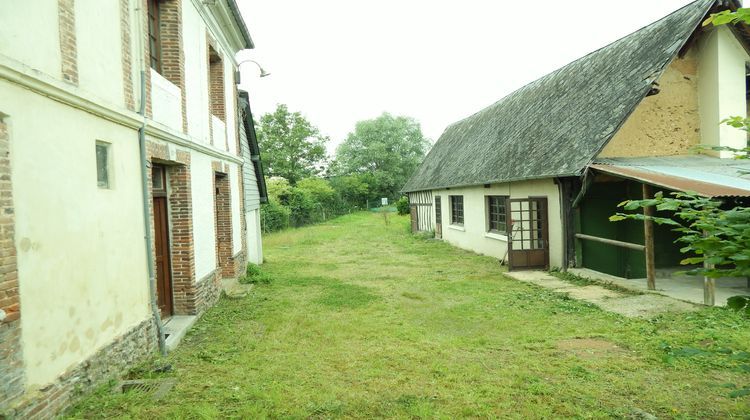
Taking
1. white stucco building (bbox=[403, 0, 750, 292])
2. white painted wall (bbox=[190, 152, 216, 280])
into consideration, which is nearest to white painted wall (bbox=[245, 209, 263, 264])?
white painted wall (bbox=[190, 152, 216, 280])

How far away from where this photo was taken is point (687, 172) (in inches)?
332

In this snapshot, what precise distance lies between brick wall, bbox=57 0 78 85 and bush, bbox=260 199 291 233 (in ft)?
70.9

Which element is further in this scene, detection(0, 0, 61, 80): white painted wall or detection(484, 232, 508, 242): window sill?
detection(484, 232, 508, 242): window sill

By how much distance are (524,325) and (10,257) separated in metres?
6.20

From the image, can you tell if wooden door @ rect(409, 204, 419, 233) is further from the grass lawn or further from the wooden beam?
the grass lawn

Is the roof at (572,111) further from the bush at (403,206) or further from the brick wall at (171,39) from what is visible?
the bush at (403,206)

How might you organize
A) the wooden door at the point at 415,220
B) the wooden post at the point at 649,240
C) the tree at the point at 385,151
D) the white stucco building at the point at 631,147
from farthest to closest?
the tree at the point at 385,151
the wooden door at the point at 415,220
the white stucco building at the point at 631,147
the wooden post at the point at 649,240

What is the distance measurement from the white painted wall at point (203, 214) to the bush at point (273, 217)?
17.1 metres

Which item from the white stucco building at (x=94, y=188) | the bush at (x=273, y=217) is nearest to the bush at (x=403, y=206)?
the bush at (x=273, y=217)

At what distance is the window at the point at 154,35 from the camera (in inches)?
271

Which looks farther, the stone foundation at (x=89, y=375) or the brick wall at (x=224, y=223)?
the brick wall at (x=224, y=223)

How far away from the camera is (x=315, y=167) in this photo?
49.4 meters

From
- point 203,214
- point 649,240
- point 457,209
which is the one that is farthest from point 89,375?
point 457,209

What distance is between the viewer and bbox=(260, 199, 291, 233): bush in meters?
26.1
